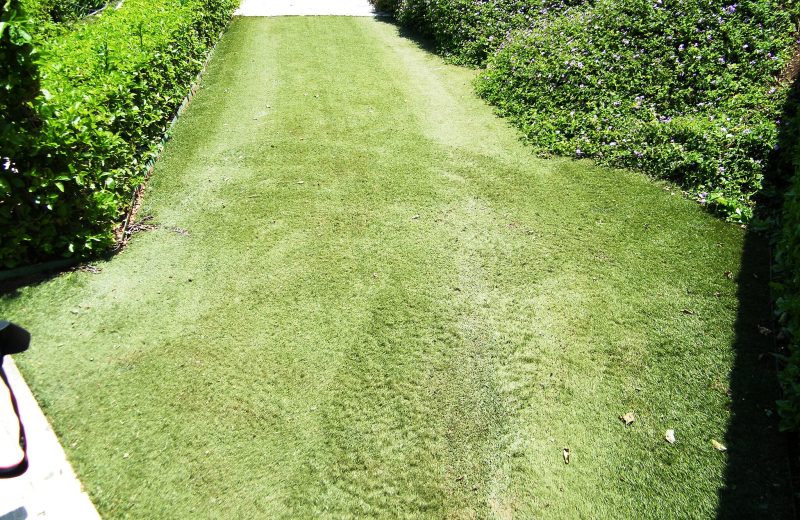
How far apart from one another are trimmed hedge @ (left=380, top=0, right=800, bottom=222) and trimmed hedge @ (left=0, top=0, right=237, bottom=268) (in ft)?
20.6

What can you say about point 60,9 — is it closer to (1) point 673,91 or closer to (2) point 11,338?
(2) point 11,338

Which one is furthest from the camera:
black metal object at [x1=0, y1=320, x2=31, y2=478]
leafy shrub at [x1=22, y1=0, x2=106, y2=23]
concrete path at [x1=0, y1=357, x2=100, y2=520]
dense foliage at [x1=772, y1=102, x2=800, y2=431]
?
leafy shrub at [x1=22, y1=0, x2=106, y2=23]

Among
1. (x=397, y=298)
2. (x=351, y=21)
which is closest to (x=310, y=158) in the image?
(x=397, y=298)

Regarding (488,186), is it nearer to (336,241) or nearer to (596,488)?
(336,241)

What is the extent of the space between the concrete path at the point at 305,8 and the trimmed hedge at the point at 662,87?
944 centimetres

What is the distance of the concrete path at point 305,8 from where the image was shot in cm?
1739

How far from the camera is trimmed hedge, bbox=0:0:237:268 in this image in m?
4.85

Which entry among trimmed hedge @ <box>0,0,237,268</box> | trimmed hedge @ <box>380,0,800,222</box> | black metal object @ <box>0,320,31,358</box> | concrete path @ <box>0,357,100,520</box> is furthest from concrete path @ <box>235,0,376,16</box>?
black metal object @ <box>0,320,31,358</box>

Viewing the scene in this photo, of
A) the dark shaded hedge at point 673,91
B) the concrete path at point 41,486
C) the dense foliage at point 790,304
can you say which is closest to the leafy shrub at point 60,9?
the dark shaded hedge at point 673,91

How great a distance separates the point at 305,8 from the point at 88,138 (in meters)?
15.7

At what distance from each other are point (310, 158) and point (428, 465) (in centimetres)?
549

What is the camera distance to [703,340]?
4.40m

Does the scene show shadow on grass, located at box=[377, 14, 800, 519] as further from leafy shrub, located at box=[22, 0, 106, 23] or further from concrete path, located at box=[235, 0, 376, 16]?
concrete path, located at box=[235, 0, 376, 16]

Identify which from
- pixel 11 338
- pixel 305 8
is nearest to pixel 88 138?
pixel 11 338
